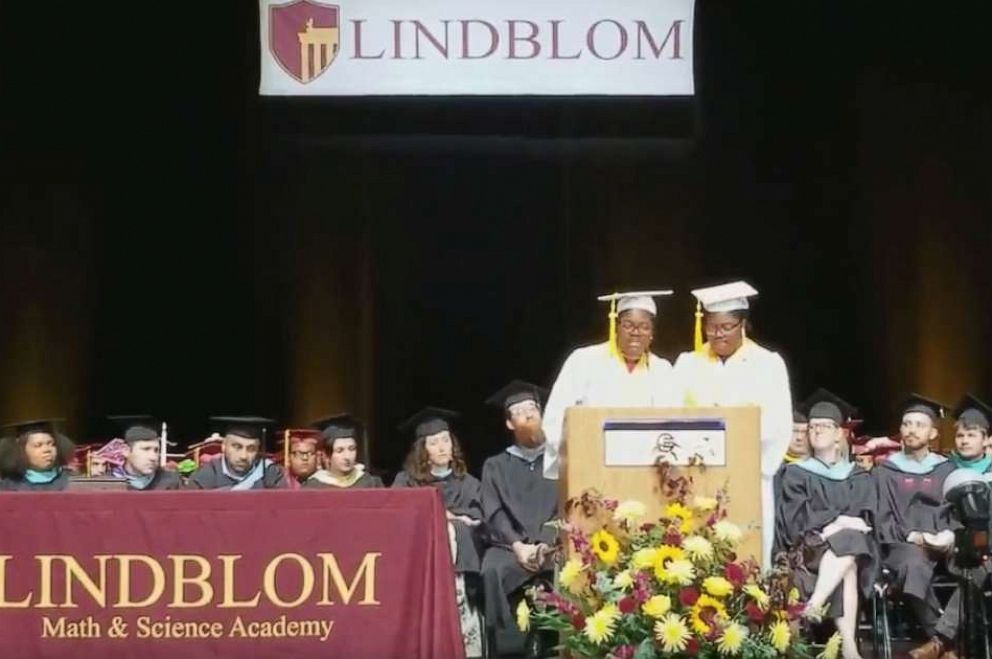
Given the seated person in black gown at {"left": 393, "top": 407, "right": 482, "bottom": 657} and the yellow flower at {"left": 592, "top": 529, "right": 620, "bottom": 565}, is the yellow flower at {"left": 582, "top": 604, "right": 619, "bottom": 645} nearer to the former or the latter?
the yellow flower at {"left": 592, "top": 529, "right": 620, "bottom": 565}

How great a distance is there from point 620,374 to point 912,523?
198cm

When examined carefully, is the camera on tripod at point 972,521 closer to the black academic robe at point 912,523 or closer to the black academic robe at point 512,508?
the black academic robe at point 912,523

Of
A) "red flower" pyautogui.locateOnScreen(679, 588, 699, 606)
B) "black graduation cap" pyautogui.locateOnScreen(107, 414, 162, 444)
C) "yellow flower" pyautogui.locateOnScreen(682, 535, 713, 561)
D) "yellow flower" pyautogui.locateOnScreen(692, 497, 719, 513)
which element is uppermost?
"black graduation cap" pyautogui.locateOnScreen(107, 414, 162, 444)

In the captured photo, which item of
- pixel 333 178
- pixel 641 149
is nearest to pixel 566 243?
pixel 641 149

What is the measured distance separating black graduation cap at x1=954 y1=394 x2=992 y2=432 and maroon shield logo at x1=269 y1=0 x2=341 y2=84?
14.2 feet

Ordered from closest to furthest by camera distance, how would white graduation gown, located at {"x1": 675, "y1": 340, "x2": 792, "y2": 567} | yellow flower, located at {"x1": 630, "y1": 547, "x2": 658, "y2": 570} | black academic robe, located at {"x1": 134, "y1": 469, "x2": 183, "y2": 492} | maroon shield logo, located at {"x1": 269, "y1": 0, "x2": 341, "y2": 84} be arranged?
yellow flower, located at {"x1": 630, "y1": 547, "x2": 658, "y2": 570}, white graduation gown, located at {"x1": 675, "y1": 340, "x2": 792, "y2": 567}, black academic robe, located at {"x1": 134, "y1": 469, "x2": 183, "y2": 492}, maroon shield logo, located at {"x1": 269, "y1": 0, "x2": 341, "y2": 84}

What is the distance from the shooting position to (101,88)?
9742mm

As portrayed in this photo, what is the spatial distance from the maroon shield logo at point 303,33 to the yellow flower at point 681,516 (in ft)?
18.4

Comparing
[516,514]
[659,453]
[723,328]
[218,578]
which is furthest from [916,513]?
[218,578]

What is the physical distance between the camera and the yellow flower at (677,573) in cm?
447

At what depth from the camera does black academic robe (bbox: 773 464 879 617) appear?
21.3ft

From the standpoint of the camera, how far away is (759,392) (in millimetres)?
5602

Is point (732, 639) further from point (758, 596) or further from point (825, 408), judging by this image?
point (825, 408)

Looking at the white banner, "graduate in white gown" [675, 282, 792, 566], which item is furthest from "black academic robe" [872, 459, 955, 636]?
the white banner
